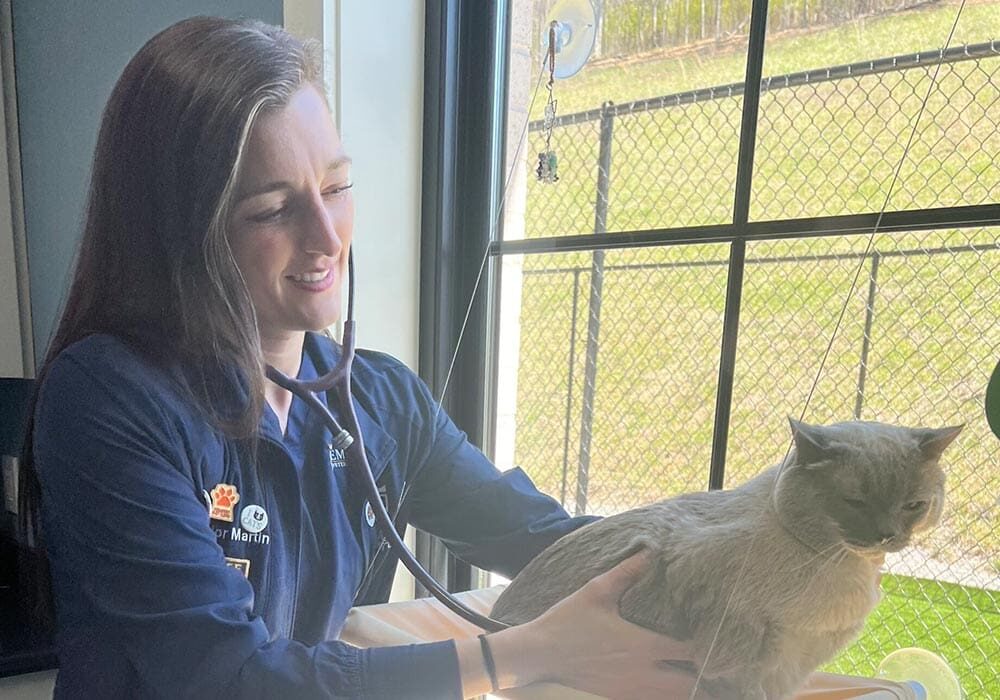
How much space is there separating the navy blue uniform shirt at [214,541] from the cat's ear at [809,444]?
25cm

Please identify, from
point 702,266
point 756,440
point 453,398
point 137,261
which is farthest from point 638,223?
point 137,261

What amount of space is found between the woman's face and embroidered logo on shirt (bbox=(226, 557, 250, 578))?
20cm

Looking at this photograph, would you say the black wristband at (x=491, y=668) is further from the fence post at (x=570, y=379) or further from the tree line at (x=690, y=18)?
the tree line at (x=690, y=18)

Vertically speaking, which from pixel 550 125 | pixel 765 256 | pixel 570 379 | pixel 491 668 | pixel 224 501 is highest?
pixel 550 125

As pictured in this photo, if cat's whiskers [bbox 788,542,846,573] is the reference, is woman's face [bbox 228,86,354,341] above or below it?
above

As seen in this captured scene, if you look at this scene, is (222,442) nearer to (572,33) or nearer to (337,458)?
(337,458)

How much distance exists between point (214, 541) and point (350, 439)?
15 cm

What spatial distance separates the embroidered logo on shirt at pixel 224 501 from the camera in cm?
61

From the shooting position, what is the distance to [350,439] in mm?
684

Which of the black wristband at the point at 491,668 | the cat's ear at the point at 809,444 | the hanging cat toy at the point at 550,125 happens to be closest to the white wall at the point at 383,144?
the hanging cat toy at the point at 550,125

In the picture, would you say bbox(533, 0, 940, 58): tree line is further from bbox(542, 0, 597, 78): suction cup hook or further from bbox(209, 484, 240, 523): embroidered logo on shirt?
bbox(209, 484, 240, 523): embroidered logo on shirt

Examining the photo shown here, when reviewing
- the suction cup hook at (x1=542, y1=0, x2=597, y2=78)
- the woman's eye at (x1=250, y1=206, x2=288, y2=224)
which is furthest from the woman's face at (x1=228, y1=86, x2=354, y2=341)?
the suction cup hook at (x1=542, y1=0, x2=597, y2=78)

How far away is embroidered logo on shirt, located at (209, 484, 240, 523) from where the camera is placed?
608mm

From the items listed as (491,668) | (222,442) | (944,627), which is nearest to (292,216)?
(222,442)
